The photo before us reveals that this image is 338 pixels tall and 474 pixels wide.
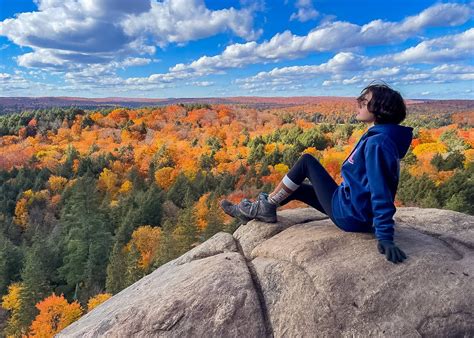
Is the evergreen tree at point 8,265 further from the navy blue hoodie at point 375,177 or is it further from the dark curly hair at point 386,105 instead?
the dark curly hair at point 386,105

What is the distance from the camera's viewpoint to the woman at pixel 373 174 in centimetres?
517

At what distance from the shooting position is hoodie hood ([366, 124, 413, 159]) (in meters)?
5.31

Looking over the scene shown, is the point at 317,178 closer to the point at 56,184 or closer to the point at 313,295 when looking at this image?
the point at 313,295

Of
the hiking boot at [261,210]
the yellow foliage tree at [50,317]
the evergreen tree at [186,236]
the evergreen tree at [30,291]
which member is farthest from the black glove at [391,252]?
the evergreen tree at [30,291]

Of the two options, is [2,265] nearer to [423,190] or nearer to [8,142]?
[423,190]

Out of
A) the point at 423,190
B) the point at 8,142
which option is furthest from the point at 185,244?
Answer: the point at 8,142

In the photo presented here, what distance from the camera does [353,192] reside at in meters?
5.69

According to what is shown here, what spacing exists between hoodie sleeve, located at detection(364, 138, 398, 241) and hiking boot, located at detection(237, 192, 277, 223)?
2.30 m

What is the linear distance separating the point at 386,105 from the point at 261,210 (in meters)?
2.98

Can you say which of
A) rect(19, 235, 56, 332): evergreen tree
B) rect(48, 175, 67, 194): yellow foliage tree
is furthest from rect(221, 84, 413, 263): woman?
rect(48, 175, 67, 194): yellow foliage tree

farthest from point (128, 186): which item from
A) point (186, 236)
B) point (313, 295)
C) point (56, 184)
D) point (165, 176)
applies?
point (313, 295)

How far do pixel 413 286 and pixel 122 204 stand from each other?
62.8 m

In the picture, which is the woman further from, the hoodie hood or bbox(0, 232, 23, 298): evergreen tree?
bbox(0, 232, 23, 298): evergreen tree

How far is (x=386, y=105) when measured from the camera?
535cm
